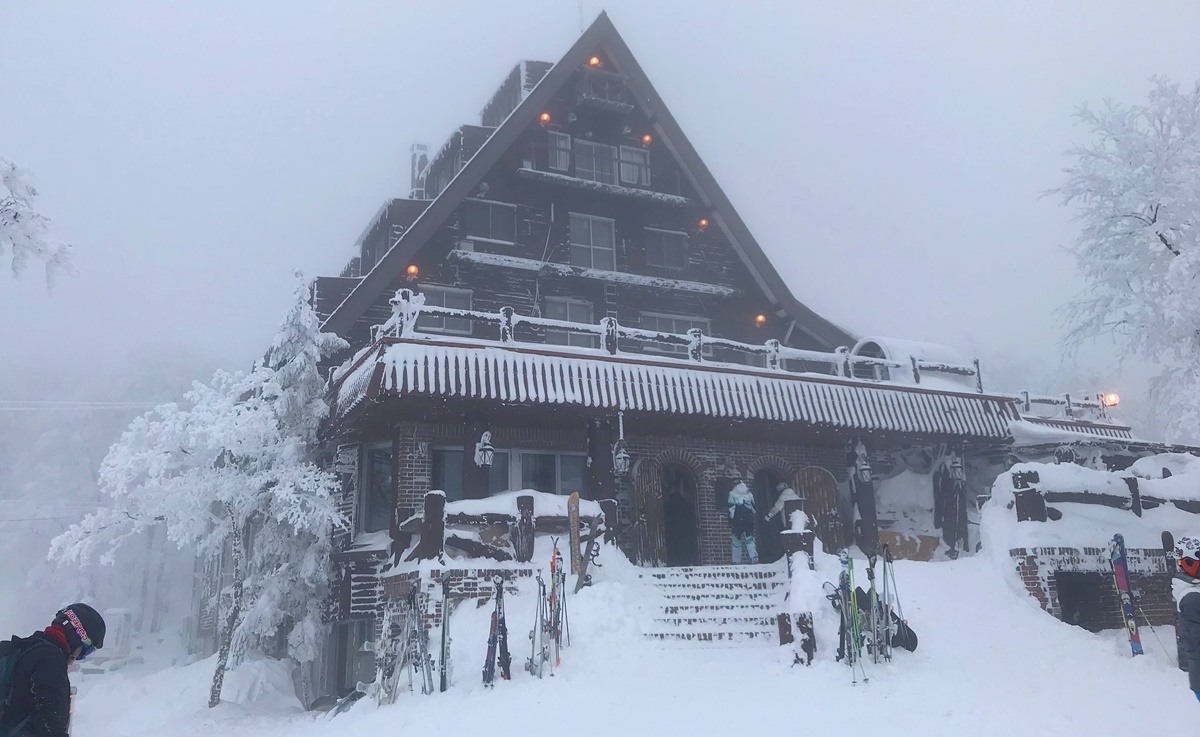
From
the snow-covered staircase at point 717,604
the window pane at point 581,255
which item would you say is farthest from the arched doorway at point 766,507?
the window pane at point 581,255

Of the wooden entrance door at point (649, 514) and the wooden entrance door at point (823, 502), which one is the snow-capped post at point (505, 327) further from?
the wooden entrance door at point (823, 502)

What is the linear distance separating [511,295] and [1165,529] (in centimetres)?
1452

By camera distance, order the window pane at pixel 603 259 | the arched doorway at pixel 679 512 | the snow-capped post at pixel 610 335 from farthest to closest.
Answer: the window pane at pixel 603 259 → the arched doorway at pixel 679 512 → the snow-capped post at pixel 610 335

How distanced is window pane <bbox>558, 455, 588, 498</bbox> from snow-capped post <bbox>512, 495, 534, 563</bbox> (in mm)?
4219

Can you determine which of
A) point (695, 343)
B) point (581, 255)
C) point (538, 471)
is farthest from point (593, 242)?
Result: point (538, 471)

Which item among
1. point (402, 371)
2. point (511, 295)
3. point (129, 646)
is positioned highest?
point (511, 295)

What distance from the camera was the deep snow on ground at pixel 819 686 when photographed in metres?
9.70

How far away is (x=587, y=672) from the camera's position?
1165 cm

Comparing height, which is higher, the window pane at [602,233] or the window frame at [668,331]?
the window pane at [602,233]

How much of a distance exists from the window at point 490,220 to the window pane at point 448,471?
6.27 m

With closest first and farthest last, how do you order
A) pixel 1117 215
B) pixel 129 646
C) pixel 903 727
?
pixel 903 727
pixel 1117 215
pixel 129 646

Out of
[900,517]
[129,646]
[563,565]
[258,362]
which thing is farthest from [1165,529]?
[129,646]

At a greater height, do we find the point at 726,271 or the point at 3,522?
the point at 726,271

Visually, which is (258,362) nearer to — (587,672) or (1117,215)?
(587,672)
